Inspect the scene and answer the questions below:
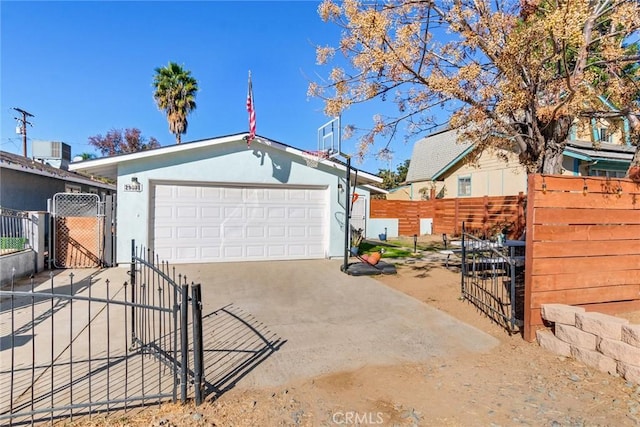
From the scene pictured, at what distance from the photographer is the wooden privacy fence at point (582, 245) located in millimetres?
4234

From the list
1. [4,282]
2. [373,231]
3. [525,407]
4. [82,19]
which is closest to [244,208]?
[4,282]

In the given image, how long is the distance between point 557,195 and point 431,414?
3.28m

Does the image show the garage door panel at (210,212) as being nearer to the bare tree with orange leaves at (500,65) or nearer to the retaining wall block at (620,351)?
the bare tree with orange leaves at (500,65)

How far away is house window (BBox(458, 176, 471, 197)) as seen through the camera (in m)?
18.7

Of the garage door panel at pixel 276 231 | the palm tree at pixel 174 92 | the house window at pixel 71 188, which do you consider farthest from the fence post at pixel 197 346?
the palm tree at pixel 174 92

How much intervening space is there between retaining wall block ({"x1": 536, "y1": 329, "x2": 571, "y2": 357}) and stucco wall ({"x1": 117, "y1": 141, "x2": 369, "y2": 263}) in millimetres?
7113

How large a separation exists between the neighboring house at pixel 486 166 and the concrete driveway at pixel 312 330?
4.90m

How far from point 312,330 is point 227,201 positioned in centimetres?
639

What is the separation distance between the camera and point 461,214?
16312 mm

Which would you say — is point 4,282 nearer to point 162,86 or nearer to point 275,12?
point 275,12

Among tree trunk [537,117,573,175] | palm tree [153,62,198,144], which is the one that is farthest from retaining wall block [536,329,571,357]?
palm tree [153,62,198,144]

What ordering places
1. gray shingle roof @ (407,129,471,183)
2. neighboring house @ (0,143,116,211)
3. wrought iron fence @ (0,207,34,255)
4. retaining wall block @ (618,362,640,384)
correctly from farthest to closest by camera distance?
gray shingle roof @ (407,129,471,183)
neighboring house @ (0,143,116,211)
wrought iron fence @ (0,207,34,255)
retaining wall block @ (618,362,640,384)

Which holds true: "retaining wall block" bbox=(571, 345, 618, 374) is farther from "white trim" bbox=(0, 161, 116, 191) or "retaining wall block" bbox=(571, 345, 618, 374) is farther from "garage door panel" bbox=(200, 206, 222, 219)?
"white trim" bbox=(0, 161, 116, 191)

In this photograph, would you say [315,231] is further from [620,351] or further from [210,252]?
[620,351]
